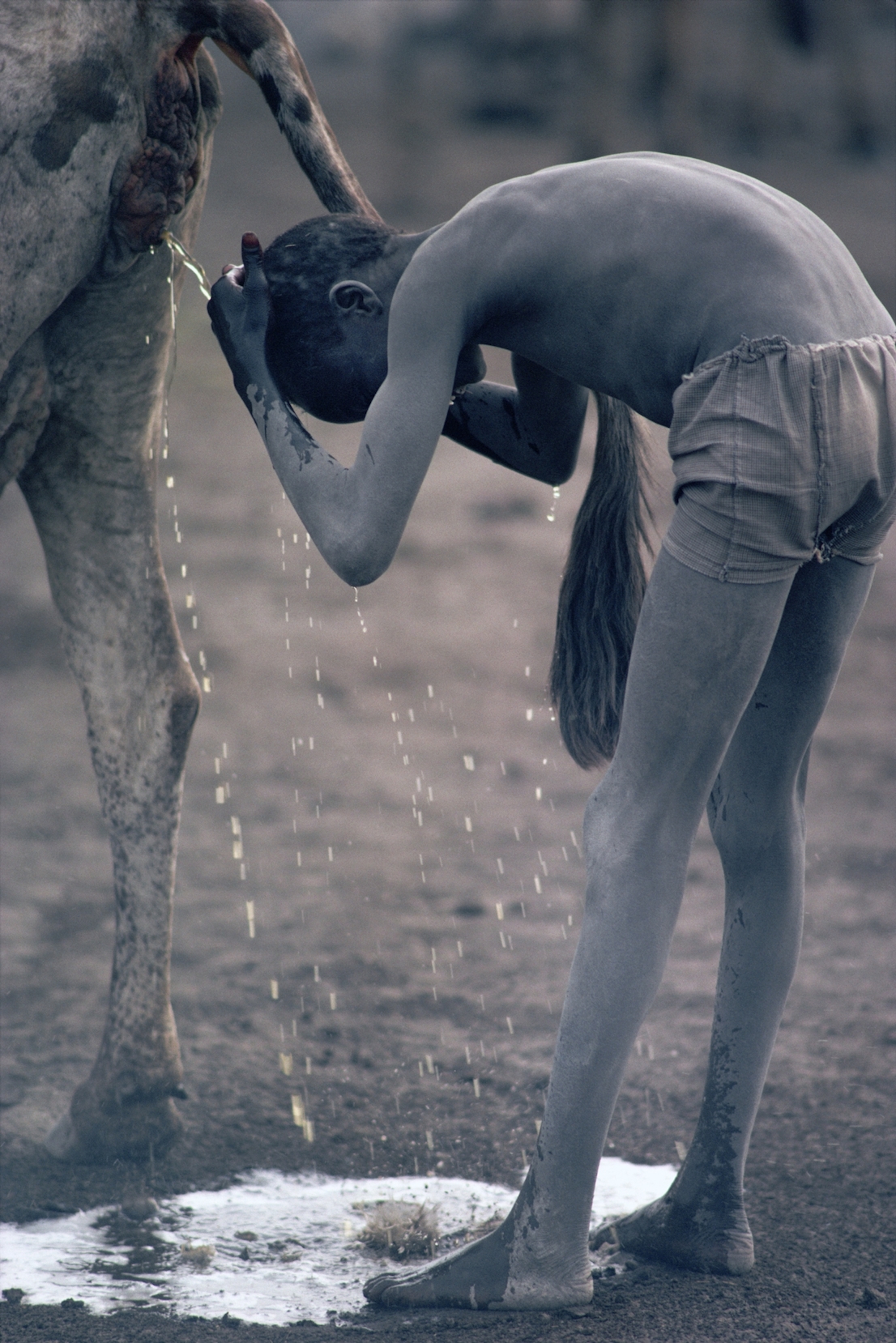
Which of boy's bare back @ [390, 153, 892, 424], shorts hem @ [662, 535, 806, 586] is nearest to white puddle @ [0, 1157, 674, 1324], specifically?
shorts hem @ [662, 535, 806, 586]

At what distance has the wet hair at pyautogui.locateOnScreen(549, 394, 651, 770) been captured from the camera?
2.30m

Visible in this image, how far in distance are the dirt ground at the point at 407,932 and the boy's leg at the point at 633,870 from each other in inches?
4.7

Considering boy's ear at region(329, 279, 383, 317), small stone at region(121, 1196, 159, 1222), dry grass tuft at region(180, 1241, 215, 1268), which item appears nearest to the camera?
boy's ear at region(329, 279, 383, 317)

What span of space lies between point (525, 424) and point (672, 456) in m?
0.45

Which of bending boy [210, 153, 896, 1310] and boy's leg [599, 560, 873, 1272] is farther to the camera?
boy's leg [599, 560, 873, 1272]

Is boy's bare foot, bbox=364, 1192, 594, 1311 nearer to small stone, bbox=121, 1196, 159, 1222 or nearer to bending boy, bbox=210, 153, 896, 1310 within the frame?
bending boy, bbox=210, 153, 896, 1310

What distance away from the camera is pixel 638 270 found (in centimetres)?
176

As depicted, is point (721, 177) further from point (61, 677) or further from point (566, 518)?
point (566, 518)

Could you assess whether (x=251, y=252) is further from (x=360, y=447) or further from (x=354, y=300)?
(x=360, y=447)

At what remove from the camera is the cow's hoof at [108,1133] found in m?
2.54

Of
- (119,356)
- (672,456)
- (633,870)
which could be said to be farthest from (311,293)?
(633,870)

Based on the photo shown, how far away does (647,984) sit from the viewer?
188 centimetres

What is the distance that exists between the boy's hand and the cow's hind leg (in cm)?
48

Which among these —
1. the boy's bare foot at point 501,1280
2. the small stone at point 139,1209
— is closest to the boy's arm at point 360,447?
the boy's bare foot at point 501,1280
